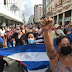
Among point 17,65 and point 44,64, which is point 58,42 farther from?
point 17,65

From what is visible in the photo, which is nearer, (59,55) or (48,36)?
(48,36)

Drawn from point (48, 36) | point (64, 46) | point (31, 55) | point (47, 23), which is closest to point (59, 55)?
point (64, 46)

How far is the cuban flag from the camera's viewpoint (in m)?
2.67

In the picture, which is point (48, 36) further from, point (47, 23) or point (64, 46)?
point (64, 46)

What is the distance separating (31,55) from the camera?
279 cm

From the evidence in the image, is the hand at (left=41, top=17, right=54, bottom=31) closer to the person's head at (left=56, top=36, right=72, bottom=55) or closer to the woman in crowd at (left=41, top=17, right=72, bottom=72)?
the woman in crowd at (left=41, top=17, right=72, bottom=72)

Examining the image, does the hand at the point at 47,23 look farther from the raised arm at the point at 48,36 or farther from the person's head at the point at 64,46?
the person's head at the point at 64,46

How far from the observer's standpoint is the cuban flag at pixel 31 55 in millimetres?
2670

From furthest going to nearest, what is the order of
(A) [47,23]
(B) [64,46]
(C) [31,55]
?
(C) [31,55] < (B) [64,46] < (A) [47,23]

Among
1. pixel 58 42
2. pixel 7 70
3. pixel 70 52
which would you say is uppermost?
pixel 58 42

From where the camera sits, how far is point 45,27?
4.84ft

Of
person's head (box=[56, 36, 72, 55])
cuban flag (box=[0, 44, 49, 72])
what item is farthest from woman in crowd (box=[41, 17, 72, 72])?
cuban flag (box=[0, 44, 49, 72])

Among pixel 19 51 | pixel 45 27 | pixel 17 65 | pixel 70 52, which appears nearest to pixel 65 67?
pixel 70 52

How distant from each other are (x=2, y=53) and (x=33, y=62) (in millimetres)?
713
